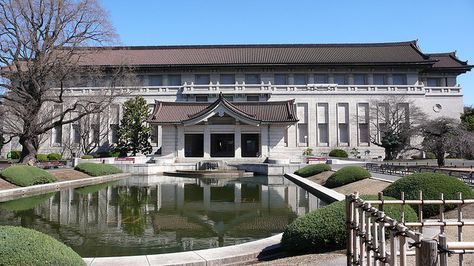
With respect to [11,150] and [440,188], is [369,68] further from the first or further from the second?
[11,150]

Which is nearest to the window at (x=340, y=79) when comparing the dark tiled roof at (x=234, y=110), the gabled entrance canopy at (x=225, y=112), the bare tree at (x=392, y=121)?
the bare tree at (x=392, y=121)

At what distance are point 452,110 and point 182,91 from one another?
38611 millimetres

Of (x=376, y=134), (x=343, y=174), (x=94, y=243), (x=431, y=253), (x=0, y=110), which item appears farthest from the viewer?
(x=376, y=134)

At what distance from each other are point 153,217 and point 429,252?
36.3 feet

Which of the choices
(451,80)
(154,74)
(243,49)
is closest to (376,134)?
(451,80)

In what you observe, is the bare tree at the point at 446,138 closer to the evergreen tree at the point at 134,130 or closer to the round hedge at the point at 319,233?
the round hedge at the point at 319,233

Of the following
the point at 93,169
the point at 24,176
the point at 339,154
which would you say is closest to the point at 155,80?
the point at 339,154

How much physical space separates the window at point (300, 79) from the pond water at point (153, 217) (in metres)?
38.0

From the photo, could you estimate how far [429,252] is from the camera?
3057 mm

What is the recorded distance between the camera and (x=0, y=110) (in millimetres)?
28844

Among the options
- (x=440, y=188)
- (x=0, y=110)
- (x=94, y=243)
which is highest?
(x=0, y=110)

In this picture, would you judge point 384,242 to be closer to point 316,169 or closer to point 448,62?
point 316,169

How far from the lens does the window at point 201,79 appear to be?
56781mm

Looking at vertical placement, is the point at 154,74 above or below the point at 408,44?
below
